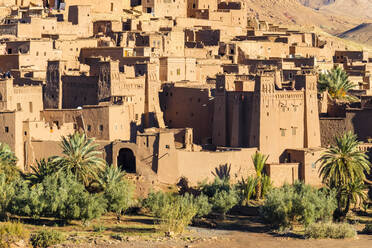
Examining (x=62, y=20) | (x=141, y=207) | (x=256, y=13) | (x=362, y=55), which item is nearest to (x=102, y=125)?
(x=141, y=207)

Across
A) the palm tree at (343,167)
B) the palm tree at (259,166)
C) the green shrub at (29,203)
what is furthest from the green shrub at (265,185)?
the green shrub at (29,203)

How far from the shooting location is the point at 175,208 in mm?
40000

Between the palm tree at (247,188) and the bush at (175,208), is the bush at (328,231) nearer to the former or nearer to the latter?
the bush at (175,208)

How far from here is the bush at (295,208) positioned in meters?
40.3

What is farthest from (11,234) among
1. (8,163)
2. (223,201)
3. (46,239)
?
(223,201)

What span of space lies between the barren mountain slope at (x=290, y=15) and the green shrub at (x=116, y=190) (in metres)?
55.3

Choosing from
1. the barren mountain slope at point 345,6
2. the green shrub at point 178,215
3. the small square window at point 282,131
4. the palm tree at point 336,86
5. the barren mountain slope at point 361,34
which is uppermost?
the barren mountain slope at point 345,6

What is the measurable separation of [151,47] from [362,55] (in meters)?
16.3

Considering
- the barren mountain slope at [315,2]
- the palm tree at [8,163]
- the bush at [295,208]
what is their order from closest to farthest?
1. the bush at [295,208]
2. the palm tree at [8,163]
3. the barren mountain slope at [315,2]

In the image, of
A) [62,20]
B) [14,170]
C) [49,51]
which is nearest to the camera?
[14,170]

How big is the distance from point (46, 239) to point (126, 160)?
7674 millimetres

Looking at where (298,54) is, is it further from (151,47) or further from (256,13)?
(256,13)

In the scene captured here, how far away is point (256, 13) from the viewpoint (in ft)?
323

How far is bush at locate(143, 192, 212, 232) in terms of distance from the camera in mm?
39375
